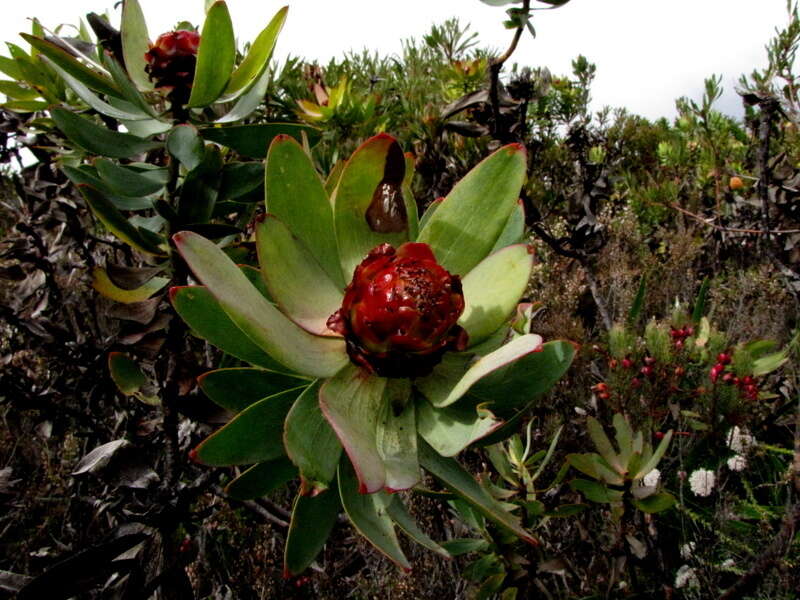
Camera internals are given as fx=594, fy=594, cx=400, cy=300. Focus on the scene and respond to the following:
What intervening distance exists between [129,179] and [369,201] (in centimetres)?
40

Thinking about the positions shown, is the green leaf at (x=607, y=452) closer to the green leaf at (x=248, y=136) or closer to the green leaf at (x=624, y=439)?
the green leaf at (x=624, y=439)

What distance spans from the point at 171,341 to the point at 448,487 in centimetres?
56

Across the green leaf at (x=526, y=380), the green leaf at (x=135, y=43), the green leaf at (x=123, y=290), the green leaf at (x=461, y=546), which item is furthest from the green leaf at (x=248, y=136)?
the green leaf at (x=461, y=546)

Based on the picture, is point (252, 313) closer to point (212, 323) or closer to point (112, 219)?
point (212, 323)

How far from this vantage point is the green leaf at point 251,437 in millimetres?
626

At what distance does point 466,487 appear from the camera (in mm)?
664

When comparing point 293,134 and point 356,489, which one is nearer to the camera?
point 356,489

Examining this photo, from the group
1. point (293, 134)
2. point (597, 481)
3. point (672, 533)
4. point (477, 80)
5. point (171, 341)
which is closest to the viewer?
point (293, 134)

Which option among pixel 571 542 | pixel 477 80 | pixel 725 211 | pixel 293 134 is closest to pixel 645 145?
pixel 725 211

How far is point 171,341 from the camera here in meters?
0.98

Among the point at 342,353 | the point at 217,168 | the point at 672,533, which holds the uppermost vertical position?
the point at 217,168

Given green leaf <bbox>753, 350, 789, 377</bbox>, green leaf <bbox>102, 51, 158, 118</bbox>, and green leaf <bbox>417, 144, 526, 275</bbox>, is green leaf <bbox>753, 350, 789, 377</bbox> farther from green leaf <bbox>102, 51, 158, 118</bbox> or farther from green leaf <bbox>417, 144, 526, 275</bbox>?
green leaf <bbox>102, 51, 158, 118</bbox>

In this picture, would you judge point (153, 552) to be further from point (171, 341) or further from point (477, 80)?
point (477, 80)

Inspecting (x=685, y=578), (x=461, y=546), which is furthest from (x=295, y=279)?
(x=685, y=578)
